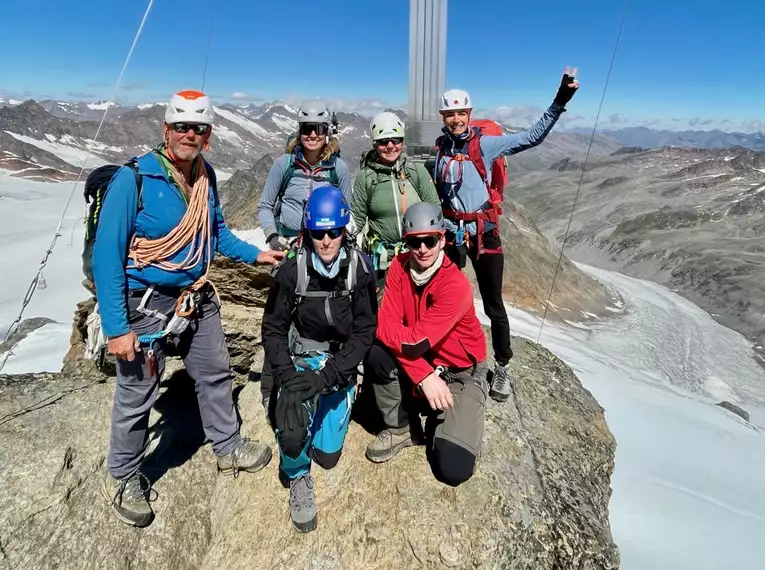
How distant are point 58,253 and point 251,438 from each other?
5179 centimetres

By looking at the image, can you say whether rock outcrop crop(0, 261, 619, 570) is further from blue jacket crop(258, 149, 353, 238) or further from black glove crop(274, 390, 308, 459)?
blue jacket crop(258, 149, 353, 238)

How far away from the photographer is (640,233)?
11938cm

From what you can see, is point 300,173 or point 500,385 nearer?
point 300,173

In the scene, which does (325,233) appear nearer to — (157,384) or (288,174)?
(288,174)

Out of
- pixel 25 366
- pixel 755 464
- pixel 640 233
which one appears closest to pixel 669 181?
pixel 640 233

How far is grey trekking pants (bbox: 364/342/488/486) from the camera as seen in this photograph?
15.7 ft

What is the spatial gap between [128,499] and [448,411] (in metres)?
3.37

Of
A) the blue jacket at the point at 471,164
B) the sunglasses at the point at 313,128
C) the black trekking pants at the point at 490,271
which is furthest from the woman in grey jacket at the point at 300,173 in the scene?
the black trekking pants at the point at 490,271

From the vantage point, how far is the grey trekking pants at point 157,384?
4109 mm

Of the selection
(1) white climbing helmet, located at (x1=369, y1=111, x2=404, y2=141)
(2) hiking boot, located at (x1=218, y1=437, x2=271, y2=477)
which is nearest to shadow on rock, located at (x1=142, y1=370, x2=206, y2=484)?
(2) hiking boot, located at (x1=218, y1=437, x2=271, y2=477)

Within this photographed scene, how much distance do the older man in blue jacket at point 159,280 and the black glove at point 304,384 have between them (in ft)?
3.24

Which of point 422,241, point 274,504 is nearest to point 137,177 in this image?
point 422,241

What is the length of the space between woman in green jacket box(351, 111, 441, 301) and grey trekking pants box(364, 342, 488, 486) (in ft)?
5.10

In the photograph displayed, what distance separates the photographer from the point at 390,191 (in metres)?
5.82
